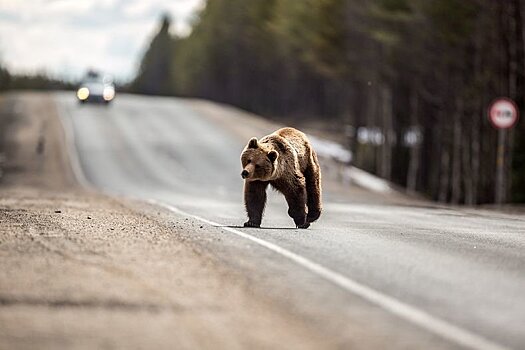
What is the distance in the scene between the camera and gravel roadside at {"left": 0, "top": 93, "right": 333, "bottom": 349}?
273 inches

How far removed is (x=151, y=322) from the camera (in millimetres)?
7383

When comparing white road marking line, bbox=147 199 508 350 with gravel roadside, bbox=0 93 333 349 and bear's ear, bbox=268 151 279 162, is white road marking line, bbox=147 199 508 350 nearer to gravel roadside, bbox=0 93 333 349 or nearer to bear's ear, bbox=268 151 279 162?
gravel roadside, bbox=0 93 333 349

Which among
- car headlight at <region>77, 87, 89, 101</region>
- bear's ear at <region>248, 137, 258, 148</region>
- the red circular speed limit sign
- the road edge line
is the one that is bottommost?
the road edge line

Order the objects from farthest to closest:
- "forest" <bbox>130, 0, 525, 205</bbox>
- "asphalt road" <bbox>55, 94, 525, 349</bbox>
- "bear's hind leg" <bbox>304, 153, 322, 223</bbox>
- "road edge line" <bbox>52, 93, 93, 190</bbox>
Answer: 1. "forest" <bbox>130, 0, 525, 205</bbox>
2. "road edge line" <bbox>52, 93, 93, 190</bbox>
3. "bear's hind leg" <bbox>304, 153, 322, 223</bbox>
4. "asphalt road" <bbox>55, 94, 525, 349</bbox>

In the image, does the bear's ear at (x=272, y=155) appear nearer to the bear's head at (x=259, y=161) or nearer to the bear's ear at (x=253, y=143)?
the bear's head at (x=259, y=161)

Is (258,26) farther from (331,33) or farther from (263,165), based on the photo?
(263,165)

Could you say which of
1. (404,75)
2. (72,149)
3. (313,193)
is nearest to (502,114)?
(313,193)

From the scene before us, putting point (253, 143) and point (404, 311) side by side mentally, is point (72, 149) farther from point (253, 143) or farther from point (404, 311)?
point (404, 311)

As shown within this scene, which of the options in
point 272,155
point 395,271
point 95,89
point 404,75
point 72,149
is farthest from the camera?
point 95,89

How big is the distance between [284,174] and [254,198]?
529mm

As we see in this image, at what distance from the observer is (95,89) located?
72.2 m

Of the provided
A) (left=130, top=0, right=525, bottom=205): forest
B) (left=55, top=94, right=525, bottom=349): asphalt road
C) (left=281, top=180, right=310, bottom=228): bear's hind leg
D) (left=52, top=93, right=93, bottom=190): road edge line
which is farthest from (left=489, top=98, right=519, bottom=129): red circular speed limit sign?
(left=281, top=180, right=310, bottom=228): bear's hind leg

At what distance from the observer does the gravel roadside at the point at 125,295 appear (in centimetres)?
694

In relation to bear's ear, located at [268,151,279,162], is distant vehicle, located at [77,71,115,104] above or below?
above
